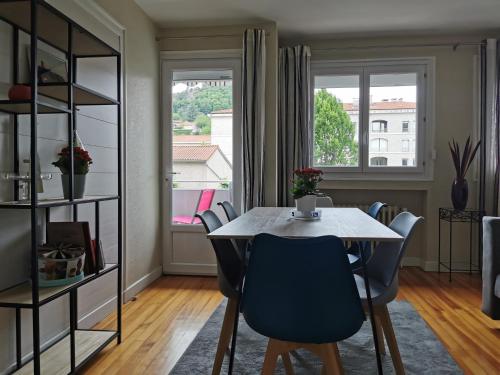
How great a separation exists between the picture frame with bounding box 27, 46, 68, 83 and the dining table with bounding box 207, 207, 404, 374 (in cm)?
120

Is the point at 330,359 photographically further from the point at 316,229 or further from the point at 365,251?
the point at 365,251

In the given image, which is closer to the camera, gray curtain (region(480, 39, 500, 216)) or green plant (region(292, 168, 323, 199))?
green plant (region(292, 168, 323, 199))

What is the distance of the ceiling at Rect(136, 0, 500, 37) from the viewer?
11.3ft

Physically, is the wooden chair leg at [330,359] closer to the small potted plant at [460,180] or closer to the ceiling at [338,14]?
the ceiling at [338,14]

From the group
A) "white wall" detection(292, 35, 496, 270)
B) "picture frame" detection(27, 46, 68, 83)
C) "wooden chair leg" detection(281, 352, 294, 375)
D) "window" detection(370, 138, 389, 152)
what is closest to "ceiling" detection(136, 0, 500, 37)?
"white wall" detection(292, 35, 496, 270)

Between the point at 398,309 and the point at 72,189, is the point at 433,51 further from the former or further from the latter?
the point at 72,189

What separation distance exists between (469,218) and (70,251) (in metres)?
3.74

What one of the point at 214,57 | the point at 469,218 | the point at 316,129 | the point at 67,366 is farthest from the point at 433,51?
the point at 67,366

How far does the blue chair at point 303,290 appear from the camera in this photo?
4.49 feet

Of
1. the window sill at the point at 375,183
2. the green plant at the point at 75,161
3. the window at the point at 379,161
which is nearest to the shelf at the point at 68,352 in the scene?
the green plant at the point at 75,161

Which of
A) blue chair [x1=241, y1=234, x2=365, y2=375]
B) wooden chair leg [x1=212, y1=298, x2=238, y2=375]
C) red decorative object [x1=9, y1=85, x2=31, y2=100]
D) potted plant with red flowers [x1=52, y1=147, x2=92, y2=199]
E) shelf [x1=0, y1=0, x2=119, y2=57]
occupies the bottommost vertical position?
wooden chair leg [x1=212, y1=298, x2=238, y2=375]

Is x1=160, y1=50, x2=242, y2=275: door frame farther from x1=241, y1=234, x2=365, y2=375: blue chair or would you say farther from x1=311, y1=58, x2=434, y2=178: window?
x1=241, y1=234, x2=365, y2=375: blue chair

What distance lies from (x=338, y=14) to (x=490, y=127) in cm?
190

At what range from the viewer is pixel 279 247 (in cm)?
138
